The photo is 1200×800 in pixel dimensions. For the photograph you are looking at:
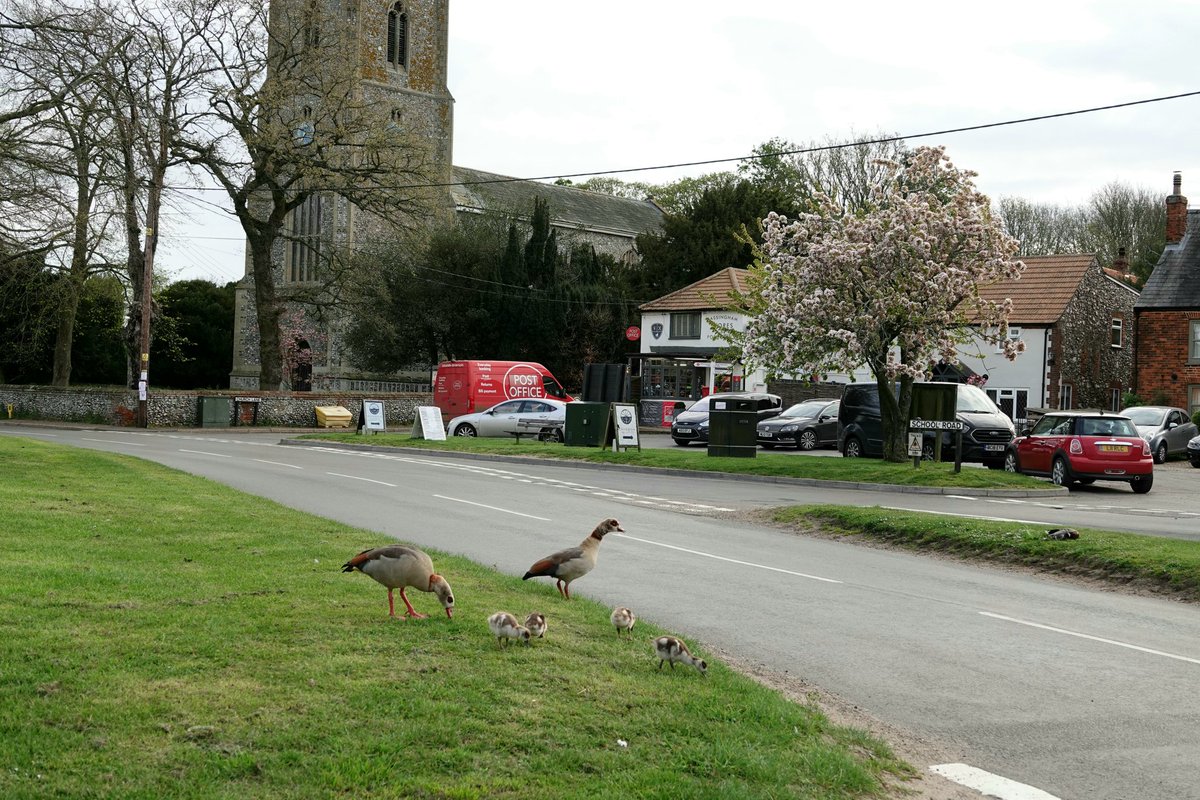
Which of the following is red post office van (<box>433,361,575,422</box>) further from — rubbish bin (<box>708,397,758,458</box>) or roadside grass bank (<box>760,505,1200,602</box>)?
roadside grass bank (<box>760,505,1200,602</box>)

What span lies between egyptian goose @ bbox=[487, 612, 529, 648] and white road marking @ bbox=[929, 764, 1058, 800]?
8.60 feet

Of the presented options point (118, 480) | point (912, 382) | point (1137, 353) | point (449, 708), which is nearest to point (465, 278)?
point (1137, 353)

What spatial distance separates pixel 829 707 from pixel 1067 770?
1497 mm

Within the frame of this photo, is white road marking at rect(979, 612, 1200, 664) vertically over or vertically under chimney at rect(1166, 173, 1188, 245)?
under

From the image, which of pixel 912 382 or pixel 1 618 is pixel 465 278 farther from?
pixel 1 618

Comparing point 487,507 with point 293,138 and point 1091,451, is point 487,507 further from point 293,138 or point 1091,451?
point 293,138

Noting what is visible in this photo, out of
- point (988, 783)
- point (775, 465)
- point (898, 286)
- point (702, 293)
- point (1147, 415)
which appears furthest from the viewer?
point (702, 293)

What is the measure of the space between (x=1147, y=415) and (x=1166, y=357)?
13.8m

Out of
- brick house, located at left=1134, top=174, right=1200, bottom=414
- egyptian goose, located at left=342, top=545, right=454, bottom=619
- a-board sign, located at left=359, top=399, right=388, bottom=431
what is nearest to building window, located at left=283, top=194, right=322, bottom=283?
a-board sign, located at left=359, top=399, right=388, bottom=431

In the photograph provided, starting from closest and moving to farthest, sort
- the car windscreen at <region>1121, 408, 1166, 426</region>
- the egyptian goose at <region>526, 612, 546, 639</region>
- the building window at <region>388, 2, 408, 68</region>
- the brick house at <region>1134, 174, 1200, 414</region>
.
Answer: the egyptian goose at <region>526, 612, 546, 639</region>
the car windscreen at <region>1121, 408, 1166, 426</region>
the brick house at <region>1134, 174, 1200, 414</region>
the building window at <region>388, 2, 408, 68</region>

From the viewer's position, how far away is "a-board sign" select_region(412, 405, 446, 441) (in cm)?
3594

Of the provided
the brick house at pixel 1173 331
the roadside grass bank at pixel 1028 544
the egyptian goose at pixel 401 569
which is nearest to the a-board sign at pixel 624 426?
the roadside grass bank at pixel 1028 544

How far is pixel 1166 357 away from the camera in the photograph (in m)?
47.6

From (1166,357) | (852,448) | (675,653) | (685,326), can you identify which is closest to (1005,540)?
(675,653)
